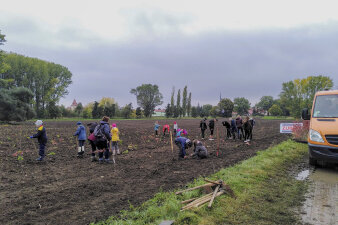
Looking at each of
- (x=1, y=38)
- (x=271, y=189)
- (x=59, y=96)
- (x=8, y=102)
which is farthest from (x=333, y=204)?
(x=59, y=96)

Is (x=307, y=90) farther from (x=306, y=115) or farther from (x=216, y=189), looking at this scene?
(x=216, y=189)

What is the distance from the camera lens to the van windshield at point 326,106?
28.1ft

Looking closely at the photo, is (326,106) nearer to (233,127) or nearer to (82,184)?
(82,184)

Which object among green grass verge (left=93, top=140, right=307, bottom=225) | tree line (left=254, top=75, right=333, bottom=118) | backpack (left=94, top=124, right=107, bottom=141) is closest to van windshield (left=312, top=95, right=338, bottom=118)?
green grass verge (left=93, top=140, right=307, bottom=225)

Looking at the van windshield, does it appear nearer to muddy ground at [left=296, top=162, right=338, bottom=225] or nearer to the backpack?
muddy ground at [left=296, top=162, right=338, bottom=225]

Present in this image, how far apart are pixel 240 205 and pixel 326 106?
6.10 meters

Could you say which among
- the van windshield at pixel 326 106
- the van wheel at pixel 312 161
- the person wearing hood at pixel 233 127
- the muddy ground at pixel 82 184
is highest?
the van windshield at pixel 326 106

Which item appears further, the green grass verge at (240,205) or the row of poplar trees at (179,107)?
the row of poplar trees at (179,107)

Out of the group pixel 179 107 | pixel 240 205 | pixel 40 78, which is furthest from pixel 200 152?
pixel 179 107

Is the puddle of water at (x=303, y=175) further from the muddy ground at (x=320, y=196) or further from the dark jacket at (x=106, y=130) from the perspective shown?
the dark jacket at (x=106, y=130)

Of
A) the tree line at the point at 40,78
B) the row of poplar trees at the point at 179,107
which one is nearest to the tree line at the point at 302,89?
the row of poplar trees at the point at 179,107

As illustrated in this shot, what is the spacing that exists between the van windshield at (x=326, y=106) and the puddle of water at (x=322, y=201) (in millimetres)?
2112

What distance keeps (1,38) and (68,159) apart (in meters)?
39.6

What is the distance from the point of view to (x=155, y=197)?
5.57 m
